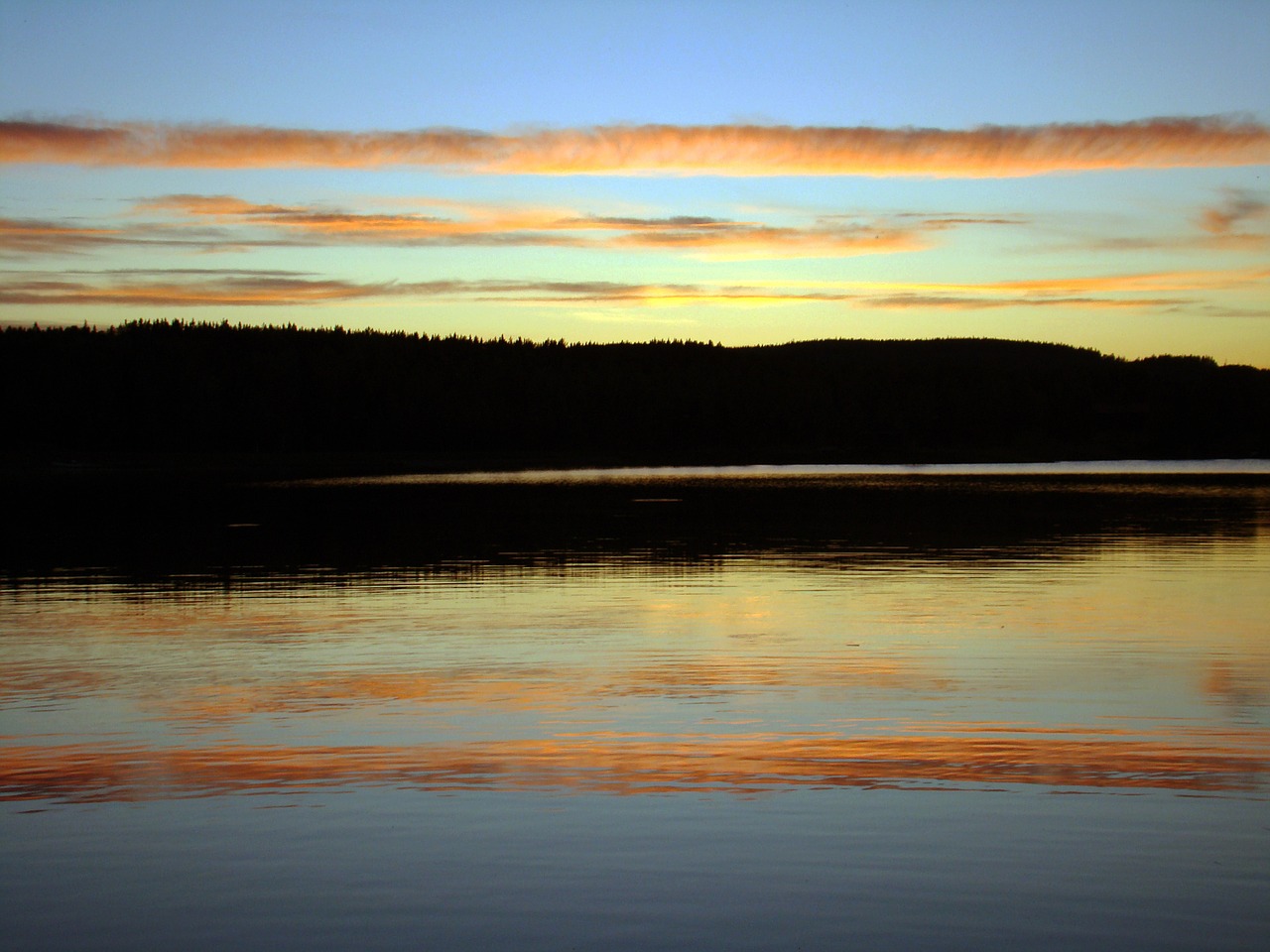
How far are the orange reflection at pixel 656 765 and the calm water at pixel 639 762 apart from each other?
1.9 inches

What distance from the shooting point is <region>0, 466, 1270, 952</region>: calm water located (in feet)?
27.3

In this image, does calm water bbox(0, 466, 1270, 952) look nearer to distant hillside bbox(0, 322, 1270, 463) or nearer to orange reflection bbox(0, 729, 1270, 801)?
orange reflection bbox(0, 729, 1270, 801)

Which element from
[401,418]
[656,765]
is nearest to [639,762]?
[656,765]

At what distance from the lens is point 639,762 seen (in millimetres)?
11992

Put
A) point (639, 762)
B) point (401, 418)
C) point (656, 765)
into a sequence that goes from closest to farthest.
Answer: point (656, 765) → point (639, 762) → point (401, 418)

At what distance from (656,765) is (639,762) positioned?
182mm

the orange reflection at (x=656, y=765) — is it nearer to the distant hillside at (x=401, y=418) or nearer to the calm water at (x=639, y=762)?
the calm water at (x=639, y=762)

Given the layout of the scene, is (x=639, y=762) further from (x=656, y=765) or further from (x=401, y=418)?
(x=401, y=418)

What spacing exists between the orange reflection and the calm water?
48mm

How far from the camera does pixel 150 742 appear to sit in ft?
42.5

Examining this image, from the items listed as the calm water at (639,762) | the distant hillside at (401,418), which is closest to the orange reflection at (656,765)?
the calm water at (639,762)

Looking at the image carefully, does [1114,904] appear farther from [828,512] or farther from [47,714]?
[828,512]

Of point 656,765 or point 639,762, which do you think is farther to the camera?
point 639,762

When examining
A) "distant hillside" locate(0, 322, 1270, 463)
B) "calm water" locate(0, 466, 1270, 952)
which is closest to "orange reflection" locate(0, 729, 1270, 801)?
"calm water" locate(0, 466, 1270, 952)
